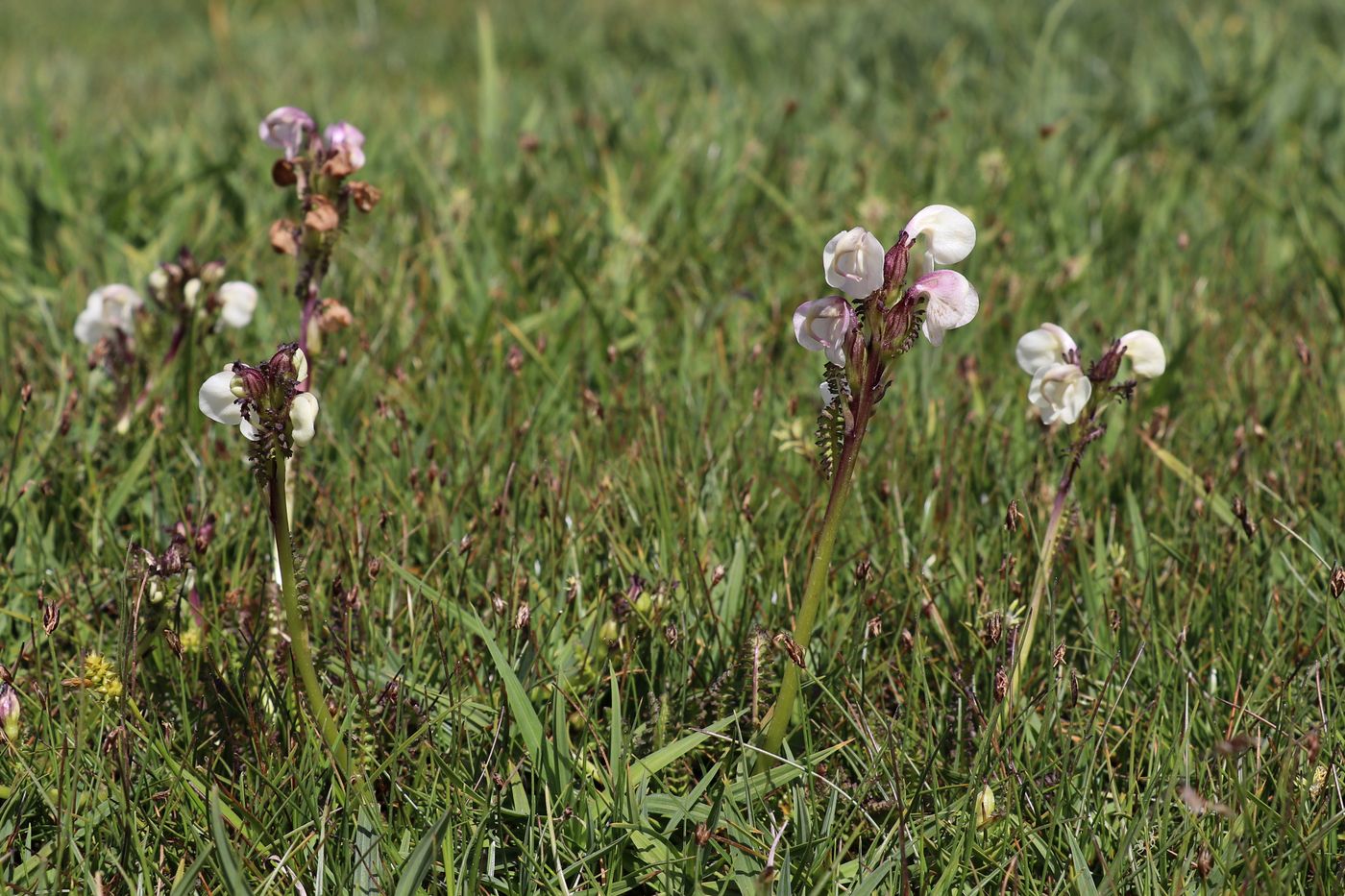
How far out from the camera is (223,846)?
4.10 feet

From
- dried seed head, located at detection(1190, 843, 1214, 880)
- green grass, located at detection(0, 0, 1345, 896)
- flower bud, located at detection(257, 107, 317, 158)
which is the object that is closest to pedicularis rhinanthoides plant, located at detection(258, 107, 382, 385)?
flower bud, located at detection(257, 107, 317, 158)

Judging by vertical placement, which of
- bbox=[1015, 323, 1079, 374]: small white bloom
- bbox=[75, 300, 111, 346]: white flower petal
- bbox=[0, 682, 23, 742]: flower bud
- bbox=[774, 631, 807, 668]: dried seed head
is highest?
bbox=[1015, 323, 1079, 374]: small white bloom

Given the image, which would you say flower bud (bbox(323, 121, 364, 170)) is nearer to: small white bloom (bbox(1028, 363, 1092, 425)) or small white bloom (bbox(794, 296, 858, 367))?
small white bloom (bbox(794, 296, 858, 367))

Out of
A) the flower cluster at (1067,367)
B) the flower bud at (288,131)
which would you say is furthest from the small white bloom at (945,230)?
the flower bud at (288,131)

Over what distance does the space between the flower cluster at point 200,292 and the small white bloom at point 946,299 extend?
1.49m

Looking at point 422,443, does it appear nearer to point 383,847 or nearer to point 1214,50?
point 383,847

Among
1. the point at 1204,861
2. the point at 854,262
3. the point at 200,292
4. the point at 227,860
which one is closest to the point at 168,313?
the point at 200,292

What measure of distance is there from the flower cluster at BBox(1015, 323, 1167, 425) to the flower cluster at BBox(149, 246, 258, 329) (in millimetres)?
1497

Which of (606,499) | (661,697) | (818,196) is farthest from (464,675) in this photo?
(818,196)

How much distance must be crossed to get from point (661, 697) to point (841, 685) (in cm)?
27

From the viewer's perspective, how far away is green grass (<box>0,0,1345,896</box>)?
59.2 inches

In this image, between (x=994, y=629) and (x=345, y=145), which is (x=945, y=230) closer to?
(x=994, y=629)

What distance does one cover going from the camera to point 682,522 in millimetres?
2041

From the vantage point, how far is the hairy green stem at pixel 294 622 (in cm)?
144
